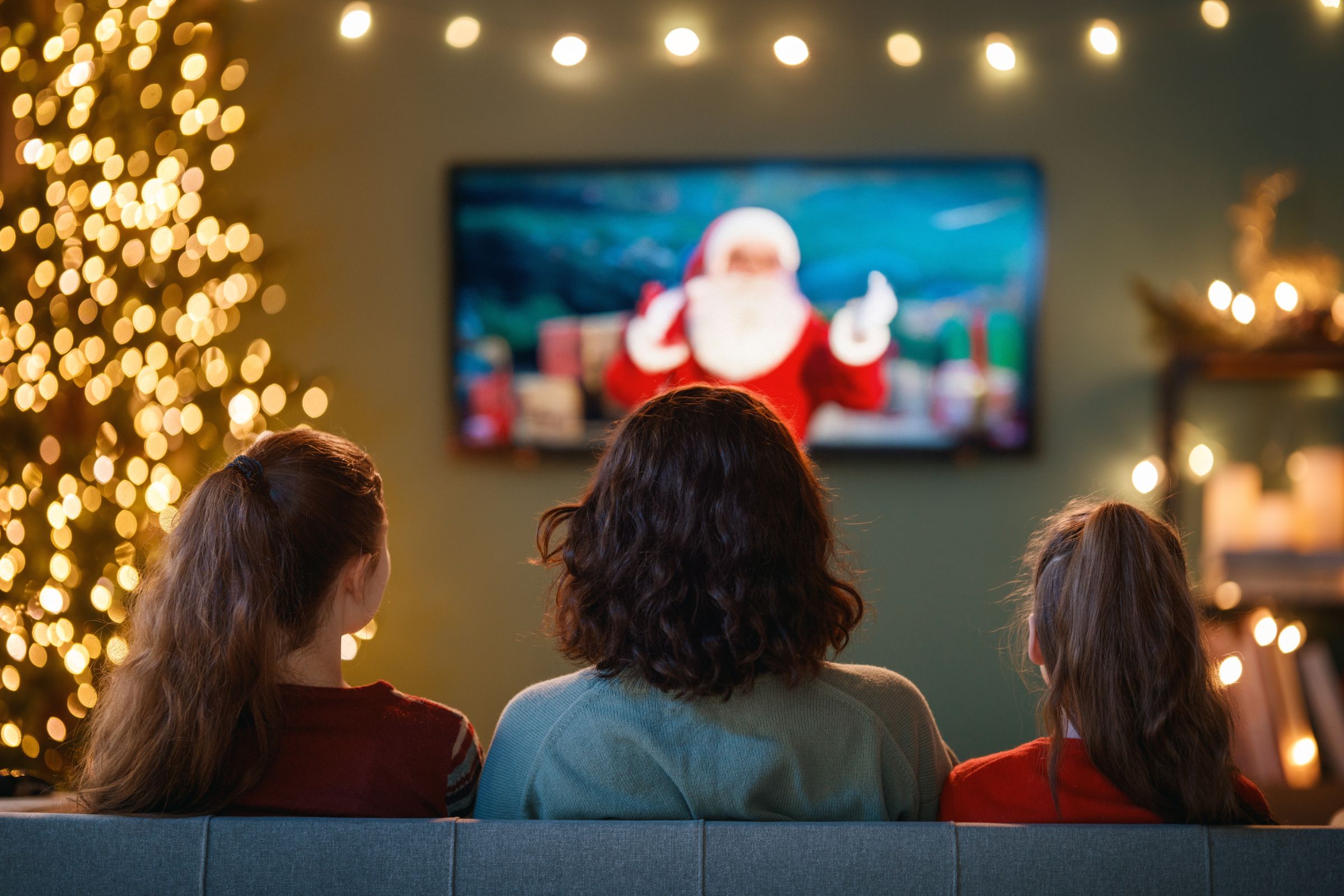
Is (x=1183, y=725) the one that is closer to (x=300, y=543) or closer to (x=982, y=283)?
(x=300, y=543)

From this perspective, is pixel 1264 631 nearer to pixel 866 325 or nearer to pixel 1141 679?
pixel 866 325

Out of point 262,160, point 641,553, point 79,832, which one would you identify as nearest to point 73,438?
point 262,160

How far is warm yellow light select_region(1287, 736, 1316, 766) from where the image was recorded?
250 centimetres

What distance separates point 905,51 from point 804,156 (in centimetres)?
38

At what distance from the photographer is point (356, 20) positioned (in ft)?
9.38

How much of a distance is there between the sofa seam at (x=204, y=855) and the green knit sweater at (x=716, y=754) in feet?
0.98

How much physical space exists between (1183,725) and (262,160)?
8.59 ft

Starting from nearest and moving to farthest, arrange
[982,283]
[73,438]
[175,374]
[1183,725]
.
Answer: [1183,725], [73,438], [175,374], [982,283]

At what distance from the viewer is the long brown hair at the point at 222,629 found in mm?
1089

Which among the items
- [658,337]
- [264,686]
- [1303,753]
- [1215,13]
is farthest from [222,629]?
[1215,13]

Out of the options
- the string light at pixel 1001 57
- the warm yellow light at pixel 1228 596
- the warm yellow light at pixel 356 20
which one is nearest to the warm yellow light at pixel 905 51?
the string light at pixel 1001 57

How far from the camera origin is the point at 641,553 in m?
1.11

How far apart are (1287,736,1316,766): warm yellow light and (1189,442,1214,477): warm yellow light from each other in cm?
68

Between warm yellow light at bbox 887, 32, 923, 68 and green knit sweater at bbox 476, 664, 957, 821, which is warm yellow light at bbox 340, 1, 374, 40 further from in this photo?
green knit sweater at bbox 476, 664, 957, 821
